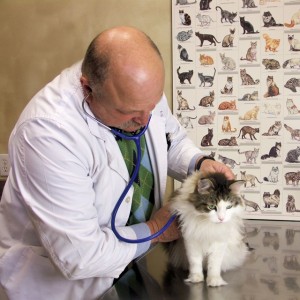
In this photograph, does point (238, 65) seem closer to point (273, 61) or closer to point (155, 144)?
point (273, 61)

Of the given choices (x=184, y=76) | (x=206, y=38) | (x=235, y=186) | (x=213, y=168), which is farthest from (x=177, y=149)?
(x=206, y=38)

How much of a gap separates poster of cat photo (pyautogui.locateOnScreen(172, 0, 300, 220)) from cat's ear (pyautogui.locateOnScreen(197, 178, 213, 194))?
2.15 ft

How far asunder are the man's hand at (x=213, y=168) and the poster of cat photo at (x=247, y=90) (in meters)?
0.44

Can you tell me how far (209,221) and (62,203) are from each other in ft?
1.36

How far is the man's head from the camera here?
3.01 ft

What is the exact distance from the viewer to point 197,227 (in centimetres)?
112

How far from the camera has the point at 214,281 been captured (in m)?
1.11

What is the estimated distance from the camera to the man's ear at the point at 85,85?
100 cm

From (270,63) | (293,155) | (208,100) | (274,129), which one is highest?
(270,63)

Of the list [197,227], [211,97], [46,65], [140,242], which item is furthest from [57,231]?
[46,65]

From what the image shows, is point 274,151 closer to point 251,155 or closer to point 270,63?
point 251,155

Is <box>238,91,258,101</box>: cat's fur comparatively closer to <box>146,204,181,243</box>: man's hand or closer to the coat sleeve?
the coat sleeve

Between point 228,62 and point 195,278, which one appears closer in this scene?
point 195,278

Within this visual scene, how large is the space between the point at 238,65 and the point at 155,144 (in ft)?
2.09
